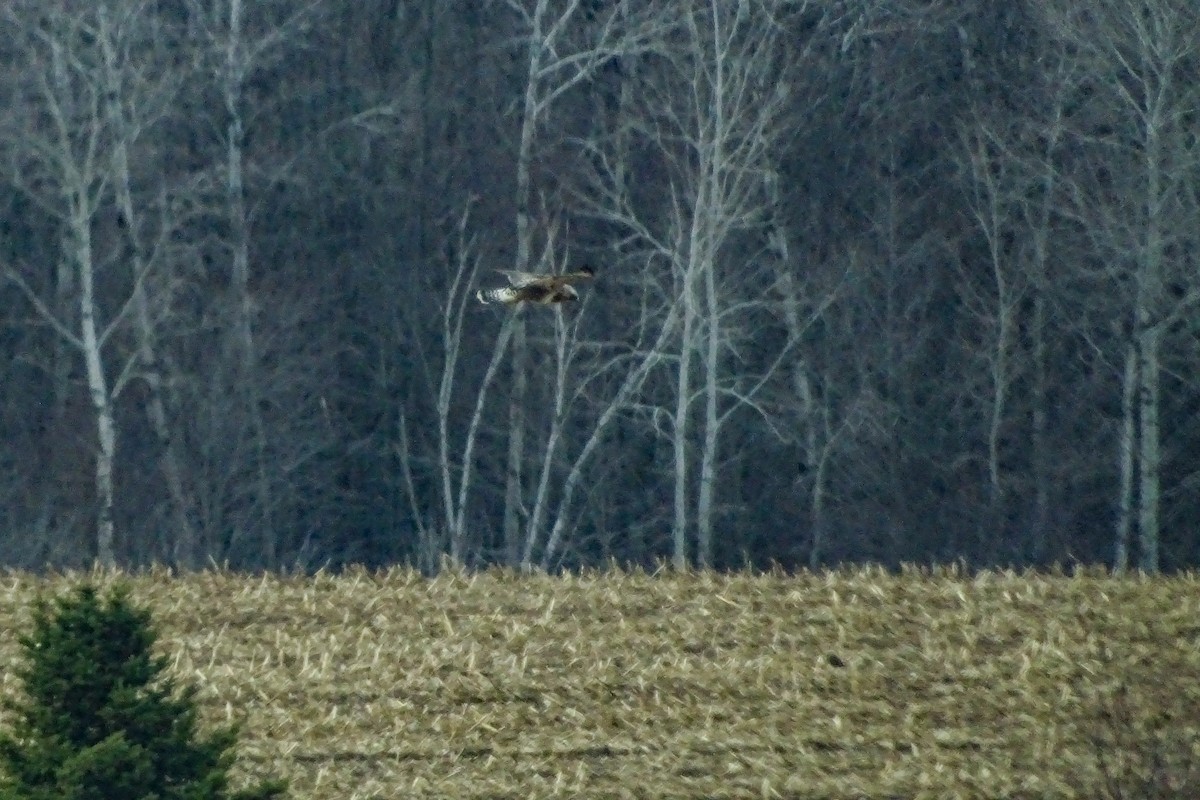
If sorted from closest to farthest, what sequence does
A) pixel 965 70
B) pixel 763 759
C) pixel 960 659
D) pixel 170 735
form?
pixel 170 735 < pixel 763 759 < pixel 960 659 < pixel 965 70

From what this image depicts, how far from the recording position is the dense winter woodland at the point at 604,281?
67.7ft

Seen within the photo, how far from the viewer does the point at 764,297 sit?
2288cm

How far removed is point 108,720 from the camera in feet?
20.1

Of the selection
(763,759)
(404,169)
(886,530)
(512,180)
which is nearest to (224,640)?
(763,759)

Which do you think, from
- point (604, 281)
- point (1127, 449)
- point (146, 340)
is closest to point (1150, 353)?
point (1127, 449)

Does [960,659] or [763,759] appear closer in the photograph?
[763,759]

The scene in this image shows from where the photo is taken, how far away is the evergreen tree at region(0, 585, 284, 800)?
5973mm

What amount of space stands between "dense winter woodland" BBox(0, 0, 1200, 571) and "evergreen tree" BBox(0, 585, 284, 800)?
14.2 m

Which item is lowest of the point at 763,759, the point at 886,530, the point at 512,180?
the point at 886,530

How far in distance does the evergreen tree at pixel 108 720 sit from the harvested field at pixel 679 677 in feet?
4.83

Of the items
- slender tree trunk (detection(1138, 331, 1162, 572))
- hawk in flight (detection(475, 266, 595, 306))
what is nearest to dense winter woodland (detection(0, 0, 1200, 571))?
slender tree trunk (detection(1138, 331, 1162, 572))

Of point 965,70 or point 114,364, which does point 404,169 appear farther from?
point 965,70

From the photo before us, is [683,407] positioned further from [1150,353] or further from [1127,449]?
[1150,353]

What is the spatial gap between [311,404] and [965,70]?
8.53 metres
